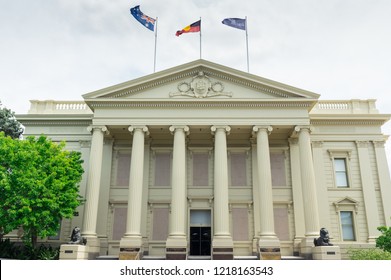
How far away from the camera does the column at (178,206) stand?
23609 millimetres

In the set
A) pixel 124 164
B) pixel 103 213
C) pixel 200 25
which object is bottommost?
pixel 103 213

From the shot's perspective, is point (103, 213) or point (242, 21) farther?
point (242, 21)

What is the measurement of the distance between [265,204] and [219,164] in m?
4.19

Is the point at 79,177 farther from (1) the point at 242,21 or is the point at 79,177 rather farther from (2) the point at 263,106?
(1) the point at 242,21

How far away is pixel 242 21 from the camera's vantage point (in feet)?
96.2

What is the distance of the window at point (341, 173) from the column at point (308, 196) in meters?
4.92

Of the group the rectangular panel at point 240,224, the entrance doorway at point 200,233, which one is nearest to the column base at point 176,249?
the entrance doorway at point 200,233

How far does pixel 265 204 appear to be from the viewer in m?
24.5

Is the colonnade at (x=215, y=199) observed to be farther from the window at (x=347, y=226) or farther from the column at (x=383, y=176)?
the column at (x=383, y=176)

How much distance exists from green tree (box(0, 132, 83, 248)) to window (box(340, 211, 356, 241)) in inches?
783

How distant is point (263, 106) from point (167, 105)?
7160 millimetres

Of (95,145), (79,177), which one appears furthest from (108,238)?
(95,145)

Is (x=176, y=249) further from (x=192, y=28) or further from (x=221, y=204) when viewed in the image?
(x=192, y=28)

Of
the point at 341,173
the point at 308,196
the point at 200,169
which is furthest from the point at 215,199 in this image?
the point at 341,173
